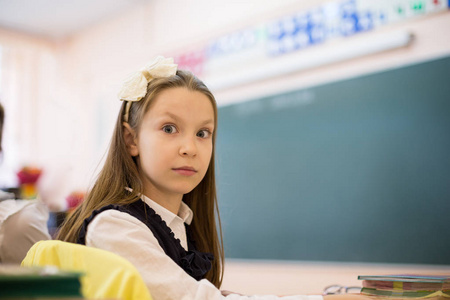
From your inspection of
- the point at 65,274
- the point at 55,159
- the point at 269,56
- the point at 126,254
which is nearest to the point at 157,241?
the point at 126,254

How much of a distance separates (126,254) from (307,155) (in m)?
2.62

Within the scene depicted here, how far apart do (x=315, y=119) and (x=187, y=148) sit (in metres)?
2.37

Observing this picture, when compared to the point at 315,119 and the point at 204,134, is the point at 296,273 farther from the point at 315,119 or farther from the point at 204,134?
the point at 204,134

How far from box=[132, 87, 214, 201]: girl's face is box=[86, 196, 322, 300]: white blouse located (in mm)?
205

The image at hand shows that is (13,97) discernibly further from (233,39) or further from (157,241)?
(157,241)

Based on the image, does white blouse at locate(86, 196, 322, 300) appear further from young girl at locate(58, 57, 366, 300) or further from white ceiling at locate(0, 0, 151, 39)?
white ceiling at locate(0, 0, 151, 39)

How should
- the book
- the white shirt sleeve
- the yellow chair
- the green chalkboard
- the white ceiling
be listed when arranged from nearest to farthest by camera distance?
the book < the yellow chair < the white shirt sleeve < the green chalkboard < the white ceiling

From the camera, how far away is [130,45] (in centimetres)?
519

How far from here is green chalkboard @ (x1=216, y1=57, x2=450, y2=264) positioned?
282 cm

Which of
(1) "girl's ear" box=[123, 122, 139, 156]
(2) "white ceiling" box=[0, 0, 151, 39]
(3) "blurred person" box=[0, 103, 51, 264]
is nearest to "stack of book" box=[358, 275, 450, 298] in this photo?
(1) "girl's ear" box=[123, 122, 139, 156]

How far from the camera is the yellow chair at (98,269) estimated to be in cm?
74

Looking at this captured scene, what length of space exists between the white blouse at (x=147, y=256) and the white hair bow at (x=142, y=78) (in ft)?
1.27

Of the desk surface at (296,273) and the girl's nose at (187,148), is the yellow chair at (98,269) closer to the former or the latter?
the girl's nose at (187,148)

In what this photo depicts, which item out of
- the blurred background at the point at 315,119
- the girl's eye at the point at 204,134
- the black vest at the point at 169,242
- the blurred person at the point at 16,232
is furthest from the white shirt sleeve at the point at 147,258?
the blurred background at the point at 315,119
